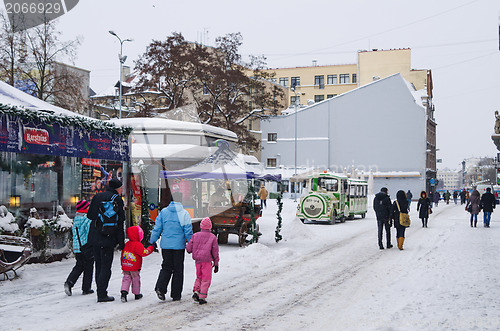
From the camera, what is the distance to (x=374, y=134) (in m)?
62.2

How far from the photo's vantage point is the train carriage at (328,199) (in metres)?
25.4

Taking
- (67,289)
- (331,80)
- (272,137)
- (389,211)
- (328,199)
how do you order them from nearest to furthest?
(67,289) → (389,211) → (328,199) → (272,137) → (331,80)

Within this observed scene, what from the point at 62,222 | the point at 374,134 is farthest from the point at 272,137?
the point at 62,222

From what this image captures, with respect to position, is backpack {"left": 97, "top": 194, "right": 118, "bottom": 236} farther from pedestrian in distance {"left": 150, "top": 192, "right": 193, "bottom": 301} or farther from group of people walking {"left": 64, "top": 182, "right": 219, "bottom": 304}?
pedestrian in distance {"left": 150, "top": 192, "right": 193, "bottom": 301}

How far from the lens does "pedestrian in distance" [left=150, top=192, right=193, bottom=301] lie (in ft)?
27.6

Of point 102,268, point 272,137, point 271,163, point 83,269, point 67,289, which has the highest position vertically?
point 272,137

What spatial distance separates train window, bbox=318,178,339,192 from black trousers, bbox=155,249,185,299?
1888 cm

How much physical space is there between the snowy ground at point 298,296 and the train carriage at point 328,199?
10.5 m

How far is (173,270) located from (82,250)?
157 centimetres

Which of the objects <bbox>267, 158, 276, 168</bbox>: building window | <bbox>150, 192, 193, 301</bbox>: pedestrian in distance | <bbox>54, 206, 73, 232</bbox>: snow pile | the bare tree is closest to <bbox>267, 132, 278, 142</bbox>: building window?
<bbox>267, 158, 276, 168</bbox>: building window

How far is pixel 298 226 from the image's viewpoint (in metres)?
19.2

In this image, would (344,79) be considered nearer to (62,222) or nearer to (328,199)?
(328,199)

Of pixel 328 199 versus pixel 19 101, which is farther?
pixel 328 199

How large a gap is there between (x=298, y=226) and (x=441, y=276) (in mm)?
8700
